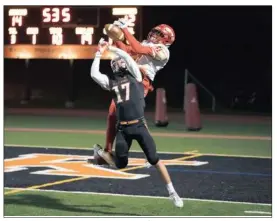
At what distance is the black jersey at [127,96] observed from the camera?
16.4 feet

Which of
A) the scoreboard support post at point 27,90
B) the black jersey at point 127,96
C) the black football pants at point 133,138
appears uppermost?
the black jersey at point 127,96

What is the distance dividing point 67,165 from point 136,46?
17.5 ft

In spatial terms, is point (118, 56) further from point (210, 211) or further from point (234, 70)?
point (234, 70)

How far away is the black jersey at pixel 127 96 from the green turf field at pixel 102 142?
1578 millimetres

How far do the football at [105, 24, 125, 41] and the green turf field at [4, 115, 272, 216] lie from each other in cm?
219

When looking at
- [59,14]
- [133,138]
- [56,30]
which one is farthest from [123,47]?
[56,30]

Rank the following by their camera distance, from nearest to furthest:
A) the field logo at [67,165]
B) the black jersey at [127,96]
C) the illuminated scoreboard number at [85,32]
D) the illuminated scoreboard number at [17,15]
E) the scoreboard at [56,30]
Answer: the black jersey at [127,96] → the field logo at [67,165] → the scoreboard at [56,30] → the illuminated scoreboard number at [85,32] → the illuminated scoreboard number at [17,15]

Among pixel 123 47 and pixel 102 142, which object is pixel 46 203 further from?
pixel 102 142

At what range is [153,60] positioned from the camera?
17.1 feet

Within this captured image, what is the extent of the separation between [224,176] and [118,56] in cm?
460

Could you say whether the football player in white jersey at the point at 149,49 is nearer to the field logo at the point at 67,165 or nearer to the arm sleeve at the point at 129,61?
the arm sleeve at the point at 129,61

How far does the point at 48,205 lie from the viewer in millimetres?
6844

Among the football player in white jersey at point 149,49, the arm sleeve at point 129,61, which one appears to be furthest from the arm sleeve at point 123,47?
the arm sleeve at point 129,61

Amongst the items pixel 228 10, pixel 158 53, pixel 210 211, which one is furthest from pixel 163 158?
pixel 228 10
